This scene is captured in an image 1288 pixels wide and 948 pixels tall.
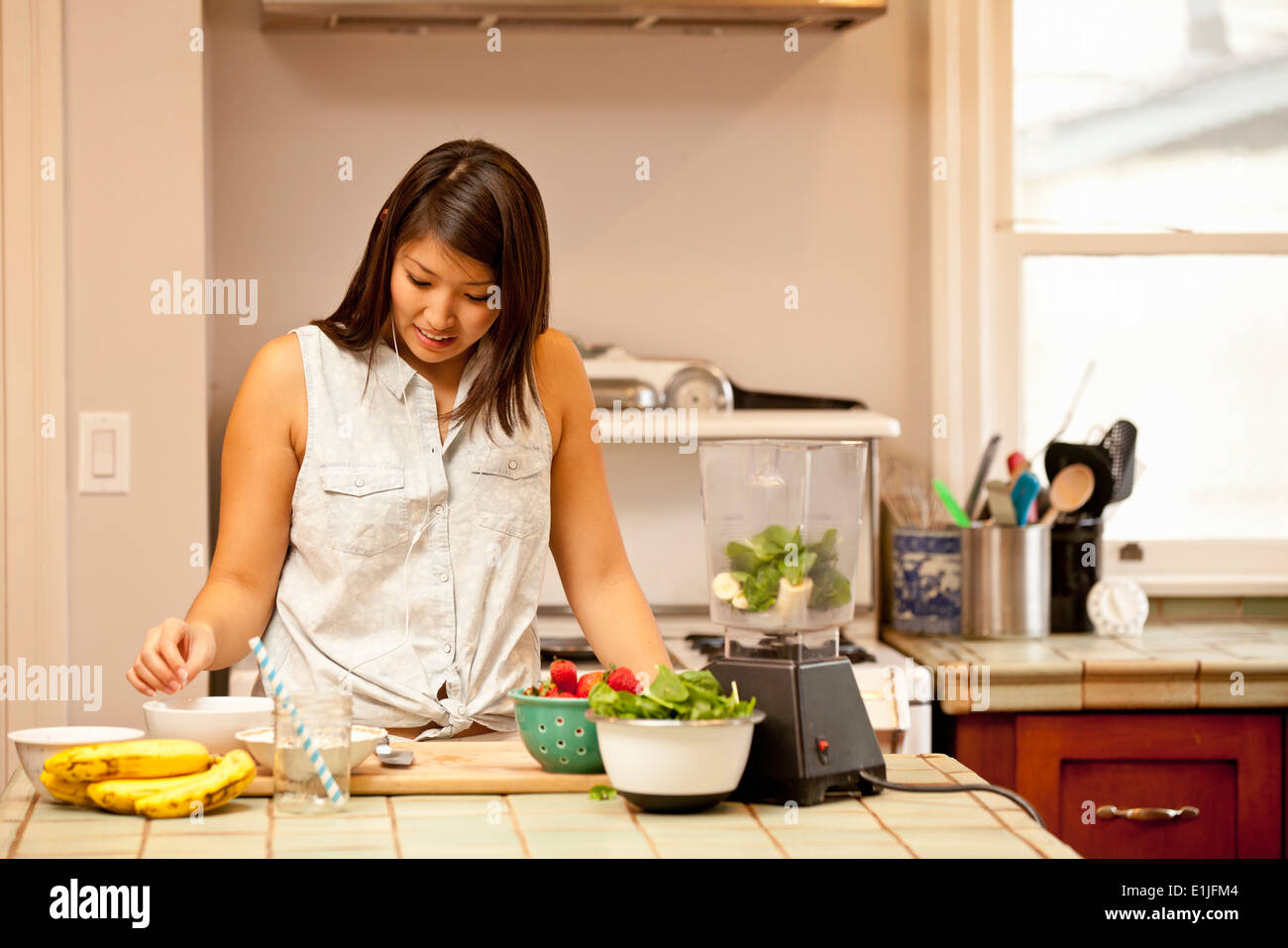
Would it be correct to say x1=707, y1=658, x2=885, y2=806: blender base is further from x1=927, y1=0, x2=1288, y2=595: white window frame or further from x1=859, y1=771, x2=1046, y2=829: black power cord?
x1=927, y1=0, x2=1288, y2=595: white window frame

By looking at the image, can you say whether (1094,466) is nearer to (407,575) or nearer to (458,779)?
(407,575)

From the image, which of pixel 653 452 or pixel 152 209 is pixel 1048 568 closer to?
pixel 653 452

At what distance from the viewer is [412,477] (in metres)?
1.61

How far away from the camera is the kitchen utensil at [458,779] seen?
4.06 ft

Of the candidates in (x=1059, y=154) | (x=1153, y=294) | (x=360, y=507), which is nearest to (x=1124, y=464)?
(x=1153, y=294)

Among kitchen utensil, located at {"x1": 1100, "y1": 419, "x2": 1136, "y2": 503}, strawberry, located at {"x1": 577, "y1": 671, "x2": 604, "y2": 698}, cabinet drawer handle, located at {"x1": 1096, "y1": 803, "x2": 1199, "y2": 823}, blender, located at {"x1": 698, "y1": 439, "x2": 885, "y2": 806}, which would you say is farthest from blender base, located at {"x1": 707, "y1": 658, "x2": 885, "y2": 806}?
kitchen utensil, located at {"x1": 1100, "y1": 419, "x2": 1136, "y2": 503}

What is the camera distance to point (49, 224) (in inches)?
89.4

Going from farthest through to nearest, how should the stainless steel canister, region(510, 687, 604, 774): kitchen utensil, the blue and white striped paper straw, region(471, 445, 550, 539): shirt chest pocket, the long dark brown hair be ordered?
the stainless steel canister → region(471, 445, 550, 539): shirt chest pocket → the long dark brown hair → region(510, 687, 604, 774): kitchen utensil → the blue and white striped paper straw

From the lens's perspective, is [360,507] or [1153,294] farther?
[1153,294]

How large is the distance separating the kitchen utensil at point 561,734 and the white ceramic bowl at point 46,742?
0.36 metres

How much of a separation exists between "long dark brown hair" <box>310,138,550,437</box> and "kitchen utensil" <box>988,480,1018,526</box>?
1225 mm

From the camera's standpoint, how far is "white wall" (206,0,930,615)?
104 inches
